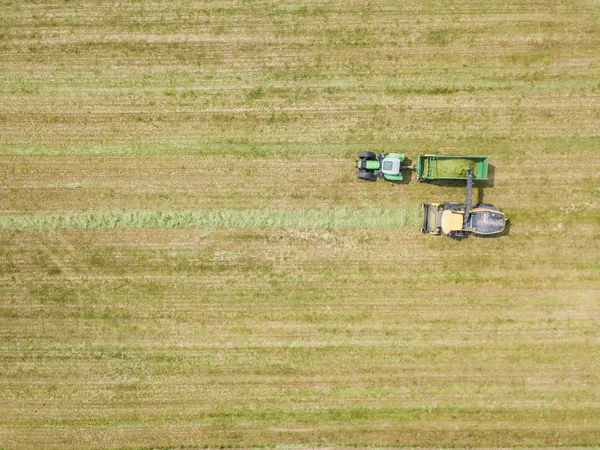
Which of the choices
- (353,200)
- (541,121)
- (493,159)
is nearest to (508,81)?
(541,121)

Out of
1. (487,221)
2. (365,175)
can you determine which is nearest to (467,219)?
(487,221)

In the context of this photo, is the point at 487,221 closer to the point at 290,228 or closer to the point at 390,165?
the point at 390,165

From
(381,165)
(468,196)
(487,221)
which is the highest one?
(381,165)

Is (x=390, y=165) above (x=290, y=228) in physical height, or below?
above

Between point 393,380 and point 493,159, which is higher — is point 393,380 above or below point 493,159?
below

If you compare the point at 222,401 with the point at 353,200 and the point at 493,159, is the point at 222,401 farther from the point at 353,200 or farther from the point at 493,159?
the point at 493,159

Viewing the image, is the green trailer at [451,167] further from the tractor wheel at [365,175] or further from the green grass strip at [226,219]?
the tractor wheel at [365,175]

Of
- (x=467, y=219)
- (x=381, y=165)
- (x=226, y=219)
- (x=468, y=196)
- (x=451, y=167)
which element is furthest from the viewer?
(x=226, y=219)
